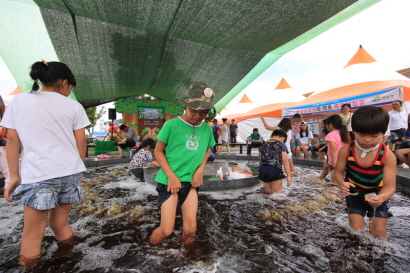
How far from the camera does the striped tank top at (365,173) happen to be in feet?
6.11

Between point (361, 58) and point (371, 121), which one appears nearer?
point (371, 121)

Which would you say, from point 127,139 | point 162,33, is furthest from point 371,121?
point 127,139

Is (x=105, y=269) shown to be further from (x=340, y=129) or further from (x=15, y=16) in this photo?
(x=15, y=16)

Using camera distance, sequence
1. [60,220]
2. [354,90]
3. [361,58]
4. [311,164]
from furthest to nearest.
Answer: [361,58]
[354,90]
[311,164]
[60,220]

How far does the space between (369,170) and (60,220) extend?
261cm

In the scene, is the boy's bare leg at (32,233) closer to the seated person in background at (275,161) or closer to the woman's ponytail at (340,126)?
the seated person in background at (275,161)

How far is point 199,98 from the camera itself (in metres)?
1.88

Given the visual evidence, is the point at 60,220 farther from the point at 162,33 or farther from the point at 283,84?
the point at 283,84

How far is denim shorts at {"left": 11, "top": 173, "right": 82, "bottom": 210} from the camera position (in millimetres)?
1444

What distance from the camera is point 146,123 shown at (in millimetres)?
15070

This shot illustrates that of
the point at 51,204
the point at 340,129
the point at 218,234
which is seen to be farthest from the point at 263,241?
the point at 340,129

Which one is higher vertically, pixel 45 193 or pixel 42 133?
pixel 42 133

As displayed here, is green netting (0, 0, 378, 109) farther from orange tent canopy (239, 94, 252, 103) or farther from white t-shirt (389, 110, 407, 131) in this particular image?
orange tent canopy (239, 94, 252, 103)

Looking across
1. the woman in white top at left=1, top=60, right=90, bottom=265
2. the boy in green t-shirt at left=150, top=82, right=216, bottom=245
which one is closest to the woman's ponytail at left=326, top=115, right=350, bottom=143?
the boy in green t-shirt at left=150, top=82, right=216, bottom=245
